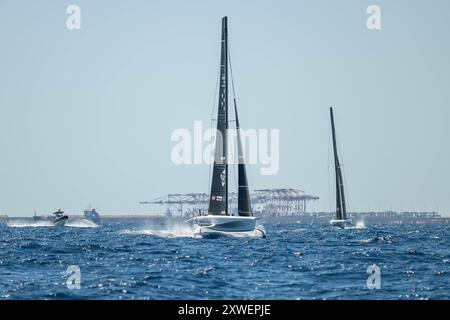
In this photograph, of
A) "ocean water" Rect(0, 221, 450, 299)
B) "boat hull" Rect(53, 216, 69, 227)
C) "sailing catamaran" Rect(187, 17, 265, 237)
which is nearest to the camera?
"ocean water" Rect(0, 221, 450, 299)

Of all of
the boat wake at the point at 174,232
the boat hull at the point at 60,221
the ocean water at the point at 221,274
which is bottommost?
the boat hull at the point at 60,221

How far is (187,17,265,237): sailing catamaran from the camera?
53656 millimetres

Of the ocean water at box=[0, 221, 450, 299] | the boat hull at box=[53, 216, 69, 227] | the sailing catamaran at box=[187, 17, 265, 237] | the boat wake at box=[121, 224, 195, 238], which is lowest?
the boat hull at box=[53, 216, 69, 227]

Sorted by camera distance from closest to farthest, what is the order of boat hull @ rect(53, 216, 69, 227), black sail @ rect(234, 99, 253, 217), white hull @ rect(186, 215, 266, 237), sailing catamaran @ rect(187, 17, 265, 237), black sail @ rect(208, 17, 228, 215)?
white hull @ rect(186, 215, 266, 237)
sailing catamaran @ rect(187, 17, 265, 237)
black sail @ rect(208, 17, 228, 215)
black sail @ rect(234, 99, 253, 217)
boat hull @ rect(53, 216, 69, 227)

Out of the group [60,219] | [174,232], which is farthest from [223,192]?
[60,219]

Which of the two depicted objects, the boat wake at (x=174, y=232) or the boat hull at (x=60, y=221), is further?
the boat hull at (x=60, y=221)

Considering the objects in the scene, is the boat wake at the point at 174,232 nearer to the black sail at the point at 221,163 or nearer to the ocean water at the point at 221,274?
the black sail at the point at 221,163

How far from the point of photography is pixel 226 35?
2233 inches

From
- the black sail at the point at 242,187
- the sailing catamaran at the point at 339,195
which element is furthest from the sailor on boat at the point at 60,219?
the black sail at the point at 242,187

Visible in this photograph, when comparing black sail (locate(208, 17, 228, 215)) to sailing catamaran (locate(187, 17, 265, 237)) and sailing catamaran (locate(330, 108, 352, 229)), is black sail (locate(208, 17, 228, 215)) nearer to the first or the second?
sailing catamaran (locate(187, 17, 265, 237))

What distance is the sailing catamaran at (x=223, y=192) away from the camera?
176 ft

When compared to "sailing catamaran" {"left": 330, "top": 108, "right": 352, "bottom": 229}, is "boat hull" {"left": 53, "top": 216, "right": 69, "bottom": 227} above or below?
below

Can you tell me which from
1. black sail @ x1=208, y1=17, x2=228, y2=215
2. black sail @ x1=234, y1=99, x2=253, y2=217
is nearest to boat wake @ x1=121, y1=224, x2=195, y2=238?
black sail @ x1=208, y1=17, x2=228, y2=215
